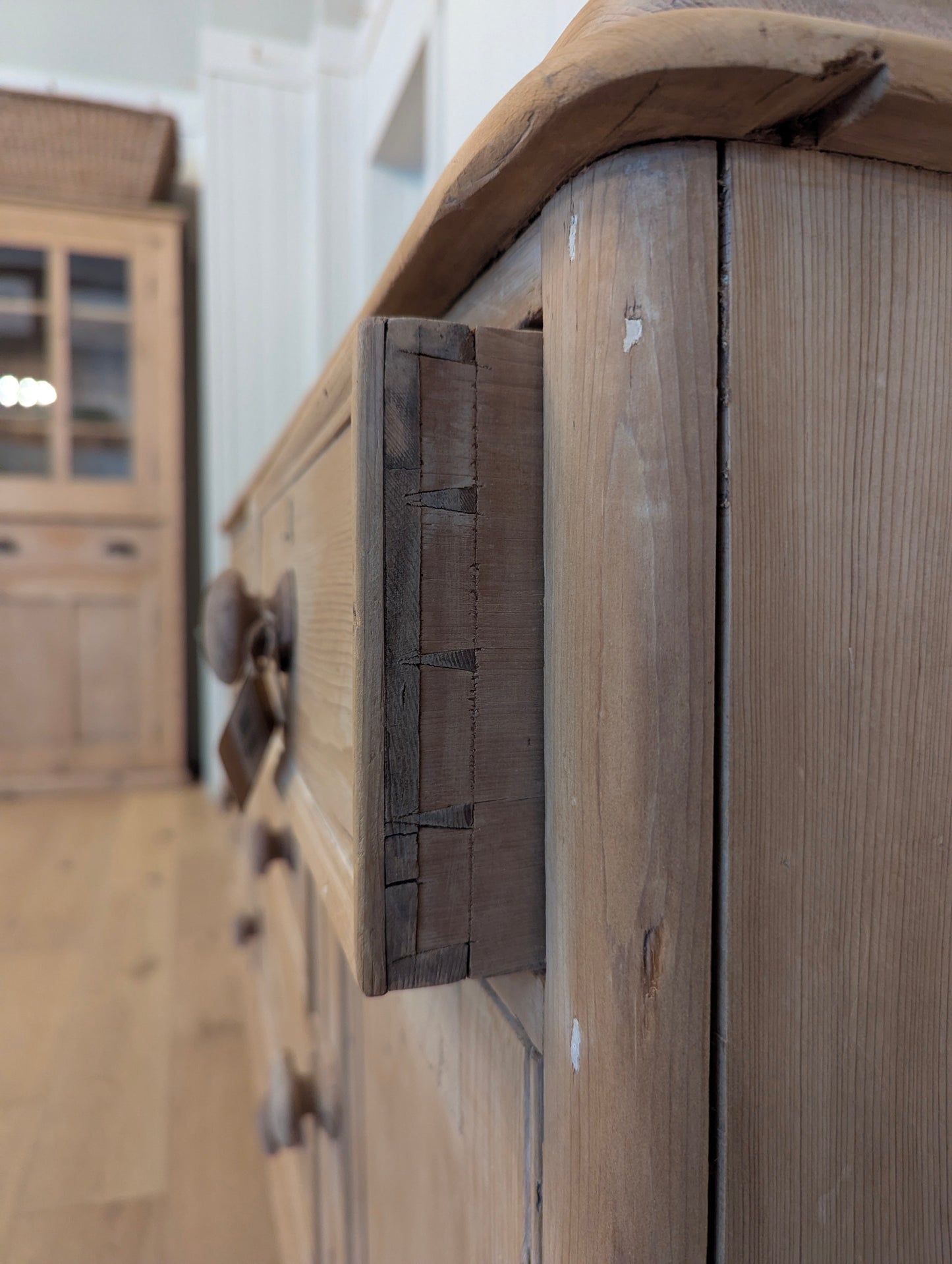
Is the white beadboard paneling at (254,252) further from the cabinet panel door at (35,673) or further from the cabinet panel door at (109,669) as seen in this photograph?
the cabinet panel door at (35,673)

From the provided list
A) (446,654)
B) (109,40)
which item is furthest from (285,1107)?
(109,40)

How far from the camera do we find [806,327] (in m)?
0.20

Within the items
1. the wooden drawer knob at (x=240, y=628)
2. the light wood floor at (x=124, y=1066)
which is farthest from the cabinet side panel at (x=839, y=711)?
the light wood floor at (x=124, y=1066)

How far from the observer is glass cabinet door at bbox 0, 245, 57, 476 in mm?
1954

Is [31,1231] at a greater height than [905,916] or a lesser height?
lesser

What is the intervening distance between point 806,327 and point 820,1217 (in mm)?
233

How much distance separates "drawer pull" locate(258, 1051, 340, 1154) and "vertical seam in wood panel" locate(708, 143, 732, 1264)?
0.33 meters

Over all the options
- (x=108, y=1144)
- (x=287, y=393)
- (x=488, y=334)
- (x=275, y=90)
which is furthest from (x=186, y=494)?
(x=488, y=334)

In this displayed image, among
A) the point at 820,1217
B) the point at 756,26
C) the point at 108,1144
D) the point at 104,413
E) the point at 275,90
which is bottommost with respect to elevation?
the point at 108,1144

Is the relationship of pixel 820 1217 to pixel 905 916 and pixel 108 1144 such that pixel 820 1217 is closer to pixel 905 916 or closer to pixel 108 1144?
pixel 905 916

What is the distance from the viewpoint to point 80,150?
6.13 ft

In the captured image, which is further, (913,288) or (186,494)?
(186,494)

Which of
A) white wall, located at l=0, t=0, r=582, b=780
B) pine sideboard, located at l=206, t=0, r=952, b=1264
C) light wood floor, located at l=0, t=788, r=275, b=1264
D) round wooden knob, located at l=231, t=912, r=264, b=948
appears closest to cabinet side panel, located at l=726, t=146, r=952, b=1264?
pine sideboard, located at l=206, t=0, r=952, b=1264

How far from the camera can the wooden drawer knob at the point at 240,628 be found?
16.7 inches
